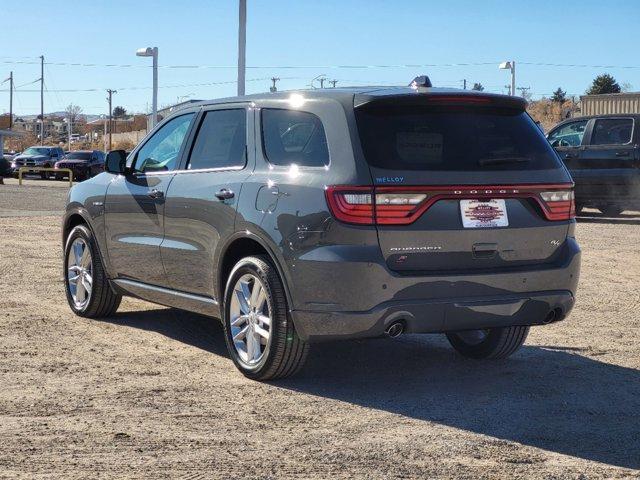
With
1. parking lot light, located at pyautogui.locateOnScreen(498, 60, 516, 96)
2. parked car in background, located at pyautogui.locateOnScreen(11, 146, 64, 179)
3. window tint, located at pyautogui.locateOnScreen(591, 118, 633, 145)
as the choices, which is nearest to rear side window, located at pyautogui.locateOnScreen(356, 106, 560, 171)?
window tint, located at pyautogui.locateOnScreen(591, 118, 633, 145)

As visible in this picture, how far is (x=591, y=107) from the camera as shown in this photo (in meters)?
44.4

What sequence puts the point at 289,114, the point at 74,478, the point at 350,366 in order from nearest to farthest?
the point at 74,478, the point at 289,114, the point at 350,366

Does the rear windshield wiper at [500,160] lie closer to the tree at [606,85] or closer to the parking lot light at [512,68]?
the parking lot light at [512,68]

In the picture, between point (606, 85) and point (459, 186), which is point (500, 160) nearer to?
point (459, 186)

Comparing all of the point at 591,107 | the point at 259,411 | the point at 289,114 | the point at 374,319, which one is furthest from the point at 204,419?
the point at 591,107

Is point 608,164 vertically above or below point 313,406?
above

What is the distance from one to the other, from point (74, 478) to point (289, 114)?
290 centimetres

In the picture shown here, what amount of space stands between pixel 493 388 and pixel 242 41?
1891 cm

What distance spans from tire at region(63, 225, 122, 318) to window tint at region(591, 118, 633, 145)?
13461mm

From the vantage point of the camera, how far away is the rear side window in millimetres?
6121

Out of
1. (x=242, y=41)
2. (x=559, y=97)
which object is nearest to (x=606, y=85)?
(x=559, y=97)

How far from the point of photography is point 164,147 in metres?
8.00

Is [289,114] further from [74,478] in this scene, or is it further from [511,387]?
[74,478]

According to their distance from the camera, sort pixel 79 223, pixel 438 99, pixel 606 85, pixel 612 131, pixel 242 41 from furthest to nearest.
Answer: pixel 606 85 < pixel 242 41 < pixel 612 131 < pixel 79 223 < pixel 438 99
